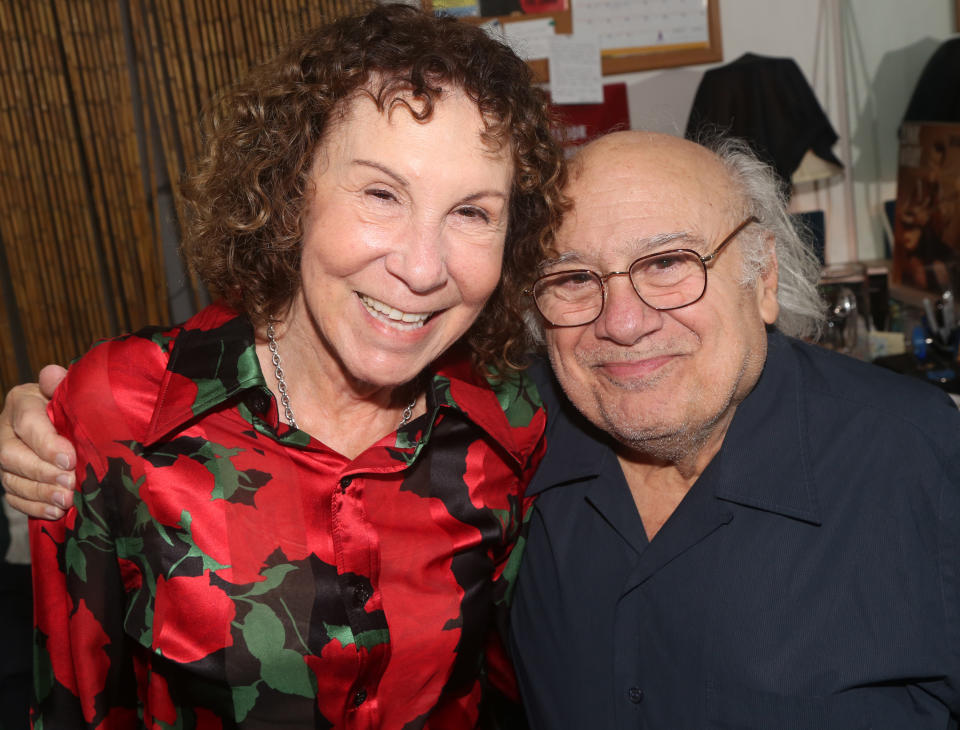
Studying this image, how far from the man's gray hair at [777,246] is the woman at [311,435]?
414mm

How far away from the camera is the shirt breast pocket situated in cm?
124

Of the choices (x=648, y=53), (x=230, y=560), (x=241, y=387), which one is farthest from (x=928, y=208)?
(x=230, y=560)

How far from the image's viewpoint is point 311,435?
1415 millimetres

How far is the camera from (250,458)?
129 centimetres

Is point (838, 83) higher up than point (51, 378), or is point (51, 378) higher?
point (838, 83)

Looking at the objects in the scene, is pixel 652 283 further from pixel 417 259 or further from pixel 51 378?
pixel 51 378

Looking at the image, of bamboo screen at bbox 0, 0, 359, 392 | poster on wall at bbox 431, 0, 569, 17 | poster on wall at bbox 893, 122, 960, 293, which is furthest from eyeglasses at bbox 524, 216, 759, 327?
poster on wall at bbox 431, 0, 569, 17

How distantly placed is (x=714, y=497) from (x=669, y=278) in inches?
16.0

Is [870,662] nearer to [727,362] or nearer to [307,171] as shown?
[727,362]

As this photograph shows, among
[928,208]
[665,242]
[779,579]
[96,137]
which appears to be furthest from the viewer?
[96,137]

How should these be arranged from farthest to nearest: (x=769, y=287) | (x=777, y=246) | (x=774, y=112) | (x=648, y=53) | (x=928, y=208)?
(x=648, y=53) < (x=774, y=112) < (x=928, y=208) < (x=777, y=246) < (x=769, y=287)

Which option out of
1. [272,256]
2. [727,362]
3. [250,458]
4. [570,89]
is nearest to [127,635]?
[250,458]

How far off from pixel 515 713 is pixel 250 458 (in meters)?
1.01

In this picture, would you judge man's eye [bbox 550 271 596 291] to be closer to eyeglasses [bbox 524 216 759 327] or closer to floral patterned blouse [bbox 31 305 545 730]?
eyeglasses [bbox 524 216 759 327]
